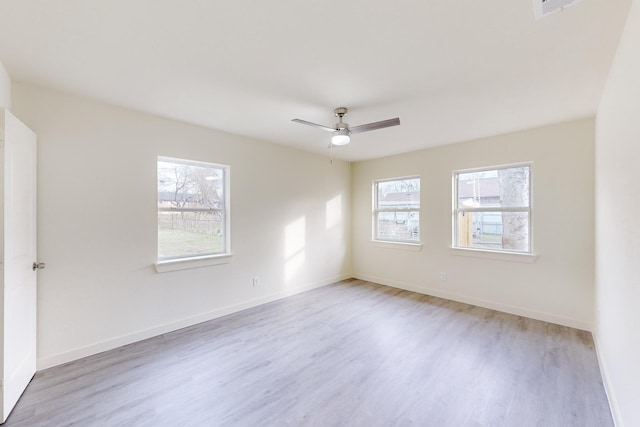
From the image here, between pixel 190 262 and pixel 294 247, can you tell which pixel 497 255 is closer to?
pixel 294 247

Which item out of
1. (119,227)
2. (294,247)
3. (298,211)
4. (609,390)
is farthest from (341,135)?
(609,390)

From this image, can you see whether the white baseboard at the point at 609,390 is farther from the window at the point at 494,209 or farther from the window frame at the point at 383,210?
the window frame at the point at 383,210

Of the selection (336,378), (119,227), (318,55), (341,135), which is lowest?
(336,378)

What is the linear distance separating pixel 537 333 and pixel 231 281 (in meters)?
3.70

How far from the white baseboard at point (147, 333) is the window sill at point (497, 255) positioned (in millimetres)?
2643

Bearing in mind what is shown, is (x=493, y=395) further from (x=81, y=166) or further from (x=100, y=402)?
(x=81, y=166)

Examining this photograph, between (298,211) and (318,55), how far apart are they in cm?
290

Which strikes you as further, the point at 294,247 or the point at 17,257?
the point at 294,247

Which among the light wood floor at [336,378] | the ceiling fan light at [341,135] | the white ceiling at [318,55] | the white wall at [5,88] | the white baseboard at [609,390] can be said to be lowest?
the light wood floor at [336,378]

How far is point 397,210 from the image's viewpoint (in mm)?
5031

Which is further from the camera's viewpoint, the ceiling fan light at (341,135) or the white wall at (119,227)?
the ceiling fan light at (341,135)

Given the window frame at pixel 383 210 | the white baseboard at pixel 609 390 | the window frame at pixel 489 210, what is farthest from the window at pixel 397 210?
the white baseboard at pixel 609 390

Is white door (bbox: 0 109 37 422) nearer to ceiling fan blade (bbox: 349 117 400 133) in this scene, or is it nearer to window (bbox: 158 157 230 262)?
window (bbox: 158 157 230 262)

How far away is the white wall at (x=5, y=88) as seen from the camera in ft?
6.59
